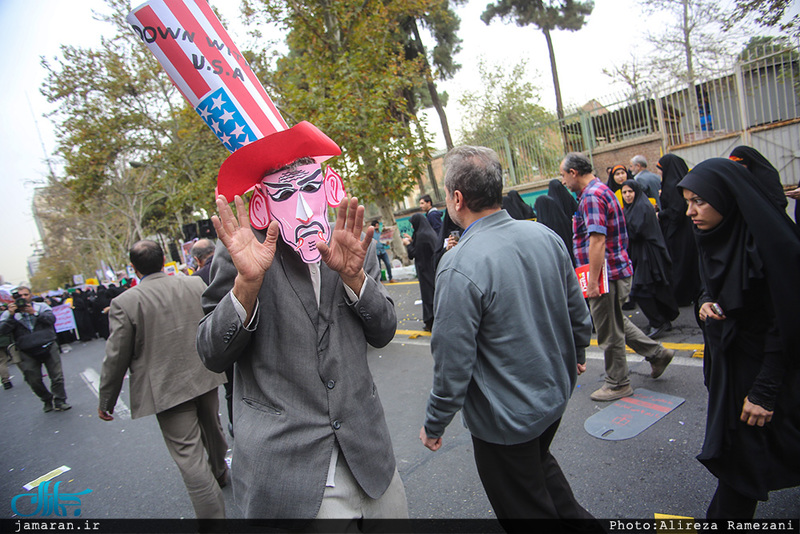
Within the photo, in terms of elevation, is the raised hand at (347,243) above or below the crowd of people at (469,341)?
above

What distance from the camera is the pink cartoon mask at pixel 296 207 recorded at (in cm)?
182

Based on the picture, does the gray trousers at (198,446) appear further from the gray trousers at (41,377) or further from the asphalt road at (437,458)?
the gray trousers at (41,377)

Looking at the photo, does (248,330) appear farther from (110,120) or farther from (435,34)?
(435,34)

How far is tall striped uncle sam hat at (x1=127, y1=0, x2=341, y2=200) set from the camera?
66.7 inches

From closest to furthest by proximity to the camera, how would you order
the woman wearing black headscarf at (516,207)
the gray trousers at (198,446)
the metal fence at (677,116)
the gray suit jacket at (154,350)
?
the gray trousers at (198,446) → the gray suit jacket at (154,350) → the woman wearing black headscarf at (516,207) → the metal fence at (677,116)

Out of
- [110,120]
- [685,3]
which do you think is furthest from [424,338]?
[685,3]

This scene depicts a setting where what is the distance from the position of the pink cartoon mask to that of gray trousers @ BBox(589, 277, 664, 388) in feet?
8.91

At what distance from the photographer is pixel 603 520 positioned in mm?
2529

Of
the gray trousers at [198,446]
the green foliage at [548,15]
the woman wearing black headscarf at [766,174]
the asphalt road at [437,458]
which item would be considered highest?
the green foliage at [548,15]

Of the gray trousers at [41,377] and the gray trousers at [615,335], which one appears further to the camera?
the gray trousers at [41,377]

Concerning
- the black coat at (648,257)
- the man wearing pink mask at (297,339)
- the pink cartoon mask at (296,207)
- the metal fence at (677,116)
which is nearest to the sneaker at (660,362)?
the black coat at (648,257)

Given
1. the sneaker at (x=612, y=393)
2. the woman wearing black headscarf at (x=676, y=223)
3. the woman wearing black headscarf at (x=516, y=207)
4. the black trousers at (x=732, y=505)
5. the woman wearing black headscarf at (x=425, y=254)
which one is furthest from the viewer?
the woman wearing black headscarf at (x=425, y=254)

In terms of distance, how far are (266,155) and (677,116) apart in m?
12.7

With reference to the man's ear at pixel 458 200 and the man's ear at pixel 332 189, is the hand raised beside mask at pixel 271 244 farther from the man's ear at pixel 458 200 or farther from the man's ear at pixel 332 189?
the man's ear at pixel 458 200
